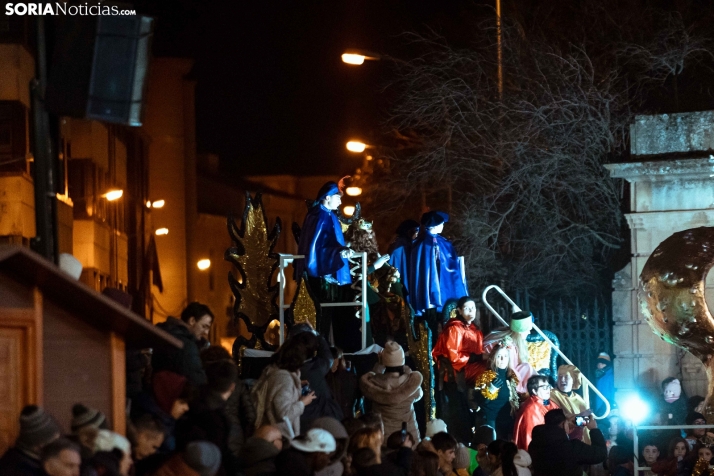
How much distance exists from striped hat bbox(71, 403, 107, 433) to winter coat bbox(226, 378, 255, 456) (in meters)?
2.26

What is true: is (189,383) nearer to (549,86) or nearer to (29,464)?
(29,464)

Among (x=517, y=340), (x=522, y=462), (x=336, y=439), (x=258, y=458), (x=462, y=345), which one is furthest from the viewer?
(x=517, y=340)

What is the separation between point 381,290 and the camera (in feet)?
53.0

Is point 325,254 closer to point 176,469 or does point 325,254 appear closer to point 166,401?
point 166,401

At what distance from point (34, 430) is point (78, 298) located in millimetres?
873

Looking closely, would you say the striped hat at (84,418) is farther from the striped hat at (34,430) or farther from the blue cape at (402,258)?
the blue cape at (402,258)

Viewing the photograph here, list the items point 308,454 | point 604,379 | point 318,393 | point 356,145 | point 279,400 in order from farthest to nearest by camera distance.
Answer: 1. point 356,145
2. point 604,379
3. point 318,393
4. point 279,400
5. point 308,454

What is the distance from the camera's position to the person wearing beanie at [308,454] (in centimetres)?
967

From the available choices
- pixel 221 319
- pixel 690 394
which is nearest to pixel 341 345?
pixel 690 394

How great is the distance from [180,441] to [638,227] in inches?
432

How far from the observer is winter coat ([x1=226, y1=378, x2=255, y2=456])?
Answer: 10.8 metres

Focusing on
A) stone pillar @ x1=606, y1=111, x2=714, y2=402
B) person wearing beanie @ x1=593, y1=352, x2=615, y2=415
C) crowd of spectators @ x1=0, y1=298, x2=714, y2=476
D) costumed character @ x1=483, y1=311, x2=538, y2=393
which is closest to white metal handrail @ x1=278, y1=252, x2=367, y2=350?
crowd of spectators @ x1=0, y1=298, x2=714, y2=476

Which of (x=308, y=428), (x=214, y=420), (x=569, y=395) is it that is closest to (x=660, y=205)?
(x=569, y=395)

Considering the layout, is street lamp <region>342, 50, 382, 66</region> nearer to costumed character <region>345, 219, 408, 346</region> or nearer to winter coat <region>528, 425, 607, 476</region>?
costumed character <region>345, 219, 408, 346</region>
